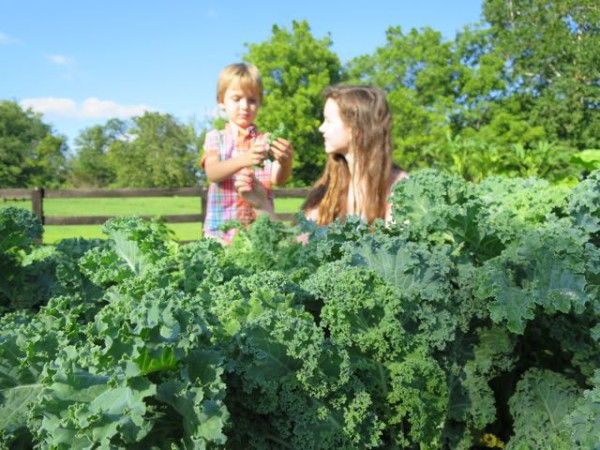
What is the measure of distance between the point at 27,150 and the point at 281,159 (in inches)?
3147

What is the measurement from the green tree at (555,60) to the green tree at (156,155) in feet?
116

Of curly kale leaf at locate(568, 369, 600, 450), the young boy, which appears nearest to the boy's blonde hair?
the young boy

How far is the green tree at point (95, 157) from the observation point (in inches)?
3450

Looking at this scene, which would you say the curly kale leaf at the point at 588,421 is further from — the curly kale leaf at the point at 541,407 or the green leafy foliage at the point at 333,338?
the curly kale leaf at the point at 541,407

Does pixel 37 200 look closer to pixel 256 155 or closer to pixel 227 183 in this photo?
pixel 227 183

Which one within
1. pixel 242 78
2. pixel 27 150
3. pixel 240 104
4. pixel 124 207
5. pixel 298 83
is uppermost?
pixel 298 83

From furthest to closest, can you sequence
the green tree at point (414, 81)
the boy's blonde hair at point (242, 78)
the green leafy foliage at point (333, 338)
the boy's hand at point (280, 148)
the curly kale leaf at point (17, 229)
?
the green tree at point (414, 81) → the boy's blonde hair at point (242, 78) → the boy's hand at point (280, 148) → the curly kale leaf at point (17, 229) → the green leafy foliage at point (333, 338)

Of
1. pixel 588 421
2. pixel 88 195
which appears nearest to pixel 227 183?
pixel 588 421

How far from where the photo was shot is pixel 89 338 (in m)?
1.66

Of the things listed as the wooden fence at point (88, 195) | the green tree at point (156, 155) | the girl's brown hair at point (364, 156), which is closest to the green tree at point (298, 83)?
the green tree at point (156, 155)

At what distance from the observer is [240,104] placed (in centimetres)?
582

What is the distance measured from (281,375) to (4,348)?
0.80m

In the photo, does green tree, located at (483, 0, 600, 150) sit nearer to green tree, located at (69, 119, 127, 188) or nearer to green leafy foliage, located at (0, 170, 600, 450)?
green leafy foliage, located at (0, 170, 600, 450)

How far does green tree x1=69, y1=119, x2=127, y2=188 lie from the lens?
87625 mm
